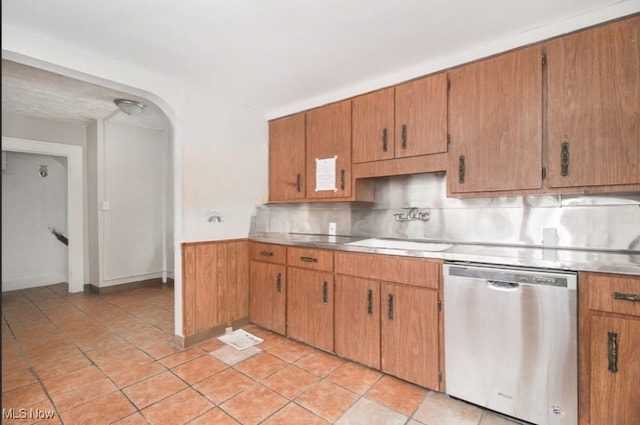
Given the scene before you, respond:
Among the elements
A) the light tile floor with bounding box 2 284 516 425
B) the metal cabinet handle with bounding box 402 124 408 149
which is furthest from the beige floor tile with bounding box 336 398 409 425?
the metal cabinet handle with bounding box 402 124 408 149

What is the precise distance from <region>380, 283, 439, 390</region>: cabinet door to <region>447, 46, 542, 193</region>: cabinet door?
0.79 meters

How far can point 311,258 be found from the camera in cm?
276

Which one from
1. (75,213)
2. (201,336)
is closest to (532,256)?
(201,336)

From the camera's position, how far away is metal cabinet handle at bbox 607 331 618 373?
163 cm

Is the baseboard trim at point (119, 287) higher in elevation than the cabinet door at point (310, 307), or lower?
lower

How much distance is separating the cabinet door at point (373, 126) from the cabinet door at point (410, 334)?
1.05m

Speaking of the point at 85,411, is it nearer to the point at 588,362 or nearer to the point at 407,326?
the point at 407,326

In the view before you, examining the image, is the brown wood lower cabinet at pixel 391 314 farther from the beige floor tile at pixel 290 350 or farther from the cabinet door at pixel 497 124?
the cabinet door at pixel 497 124

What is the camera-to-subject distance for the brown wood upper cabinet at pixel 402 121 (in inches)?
94.4

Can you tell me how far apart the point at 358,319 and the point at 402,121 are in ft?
4.97

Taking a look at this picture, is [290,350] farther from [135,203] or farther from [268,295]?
[135,203]

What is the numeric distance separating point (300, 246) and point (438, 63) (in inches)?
68.4

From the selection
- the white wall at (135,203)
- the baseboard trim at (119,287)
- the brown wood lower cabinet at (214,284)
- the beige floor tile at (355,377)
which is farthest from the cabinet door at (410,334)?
the white wall at (135,203)

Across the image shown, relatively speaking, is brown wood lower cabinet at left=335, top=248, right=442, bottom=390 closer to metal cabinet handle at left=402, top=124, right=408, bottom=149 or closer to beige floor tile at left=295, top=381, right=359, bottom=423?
beige floor tile at left=295, top=381, right=359, bottom=423
